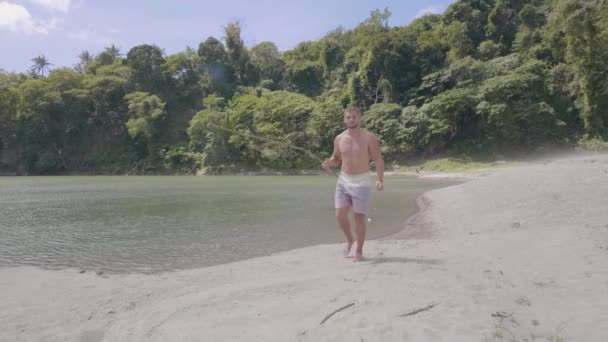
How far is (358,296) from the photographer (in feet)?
11.5

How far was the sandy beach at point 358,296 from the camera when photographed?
2.88 m

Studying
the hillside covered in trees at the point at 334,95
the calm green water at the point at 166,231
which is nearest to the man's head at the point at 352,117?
the calm green water at the point at 166,231

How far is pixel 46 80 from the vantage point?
5731 cm

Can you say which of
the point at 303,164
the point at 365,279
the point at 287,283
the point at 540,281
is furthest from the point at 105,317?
the point at 303,164

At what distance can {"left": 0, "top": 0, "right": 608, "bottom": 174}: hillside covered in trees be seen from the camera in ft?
116

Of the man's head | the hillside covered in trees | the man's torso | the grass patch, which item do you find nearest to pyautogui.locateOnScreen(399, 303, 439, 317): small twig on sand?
the man's torso

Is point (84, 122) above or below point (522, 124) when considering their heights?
above

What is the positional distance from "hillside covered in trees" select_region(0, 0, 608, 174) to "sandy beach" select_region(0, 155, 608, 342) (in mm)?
18507

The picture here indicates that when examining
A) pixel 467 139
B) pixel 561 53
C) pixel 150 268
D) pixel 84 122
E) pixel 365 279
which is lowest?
pixel 150 268

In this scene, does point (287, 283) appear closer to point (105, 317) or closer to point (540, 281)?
point (105, 317)

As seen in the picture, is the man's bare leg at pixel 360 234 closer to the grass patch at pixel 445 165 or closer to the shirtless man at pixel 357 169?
the shirtless man at pixel 357 169

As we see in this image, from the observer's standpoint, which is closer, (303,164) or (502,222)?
(502,222)

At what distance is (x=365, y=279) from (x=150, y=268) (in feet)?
12.7

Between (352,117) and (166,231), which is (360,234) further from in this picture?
(166,231)
